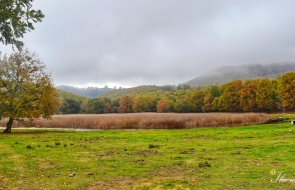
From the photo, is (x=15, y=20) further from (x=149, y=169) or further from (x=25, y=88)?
(x=25, y=88)

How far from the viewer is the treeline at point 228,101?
6919 centimetres

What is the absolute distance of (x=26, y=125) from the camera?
42.5m

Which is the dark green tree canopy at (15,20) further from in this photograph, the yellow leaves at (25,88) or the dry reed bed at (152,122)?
the dry reed bed at (152,122)

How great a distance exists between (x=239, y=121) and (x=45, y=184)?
121 feet

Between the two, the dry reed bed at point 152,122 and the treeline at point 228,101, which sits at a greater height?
the treeline at point 228,101

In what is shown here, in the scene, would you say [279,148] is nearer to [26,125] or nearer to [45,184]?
[45,184]

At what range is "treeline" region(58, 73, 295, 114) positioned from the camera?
6919cm

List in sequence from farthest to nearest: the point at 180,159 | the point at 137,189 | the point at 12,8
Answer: the point at 180,159 → the point at 12,8 → the point at 137,189

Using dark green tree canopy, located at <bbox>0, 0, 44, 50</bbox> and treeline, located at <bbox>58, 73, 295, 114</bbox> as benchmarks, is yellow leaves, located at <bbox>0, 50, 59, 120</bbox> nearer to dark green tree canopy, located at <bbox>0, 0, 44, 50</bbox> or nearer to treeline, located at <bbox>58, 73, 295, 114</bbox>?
dark green tree canopy, located at <bbox>0, 0, 44, 50</bbox>

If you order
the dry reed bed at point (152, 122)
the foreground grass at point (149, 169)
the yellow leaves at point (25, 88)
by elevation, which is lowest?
the foreground grass at point (149, 169)

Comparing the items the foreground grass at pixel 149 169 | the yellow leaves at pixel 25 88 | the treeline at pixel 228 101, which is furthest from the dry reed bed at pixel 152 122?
the treeline at pixel 228 101

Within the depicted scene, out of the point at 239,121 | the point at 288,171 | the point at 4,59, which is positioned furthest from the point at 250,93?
the point at 288,171

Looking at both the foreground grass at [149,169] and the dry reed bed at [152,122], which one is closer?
the foreground grass at [149,169]

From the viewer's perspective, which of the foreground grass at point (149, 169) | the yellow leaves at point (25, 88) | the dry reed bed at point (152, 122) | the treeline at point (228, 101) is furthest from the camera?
the treeline at point (228, 101)
